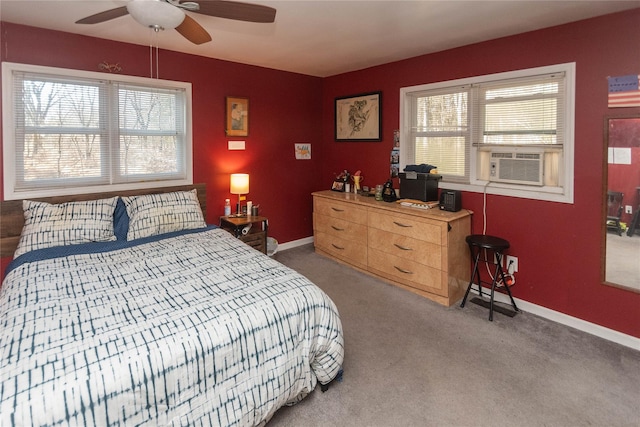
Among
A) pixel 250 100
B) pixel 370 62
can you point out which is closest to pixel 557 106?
pixel 370 62

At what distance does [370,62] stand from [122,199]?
2962mm

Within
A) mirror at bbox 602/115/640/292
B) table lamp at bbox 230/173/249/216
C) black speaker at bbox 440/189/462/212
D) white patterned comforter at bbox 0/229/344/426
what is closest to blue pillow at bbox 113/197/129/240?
white patterned comforter at bbox 0/229/344/426

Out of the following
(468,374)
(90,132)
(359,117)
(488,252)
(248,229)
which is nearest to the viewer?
(468,374)

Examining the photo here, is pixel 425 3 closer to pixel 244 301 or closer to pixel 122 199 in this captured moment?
pixel 244 301

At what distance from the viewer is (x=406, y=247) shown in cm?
343

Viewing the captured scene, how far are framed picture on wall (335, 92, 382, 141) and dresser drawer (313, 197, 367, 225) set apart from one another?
915 mm

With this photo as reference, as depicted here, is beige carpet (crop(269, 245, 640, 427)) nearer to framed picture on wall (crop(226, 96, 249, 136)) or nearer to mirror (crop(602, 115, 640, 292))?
mirror (crop(602, 115, 640, 292))

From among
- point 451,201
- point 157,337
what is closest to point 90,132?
point 157,337

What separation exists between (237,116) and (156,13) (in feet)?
7.44

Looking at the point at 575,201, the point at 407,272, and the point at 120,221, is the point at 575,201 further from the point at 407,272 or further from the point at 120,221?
the point at 120,221

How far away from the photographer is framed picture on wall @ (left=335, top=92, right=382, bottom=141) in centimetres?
427

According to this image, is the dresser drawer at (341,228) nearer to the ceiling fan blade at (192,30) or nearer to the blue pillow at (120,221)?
the blue pillow at (120,221)

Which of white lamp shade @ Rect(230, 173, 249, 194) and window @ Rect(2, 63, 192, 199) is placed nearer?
window @ Rect(2, 63, 192, 199)

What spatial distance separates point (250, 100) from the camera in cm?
424
